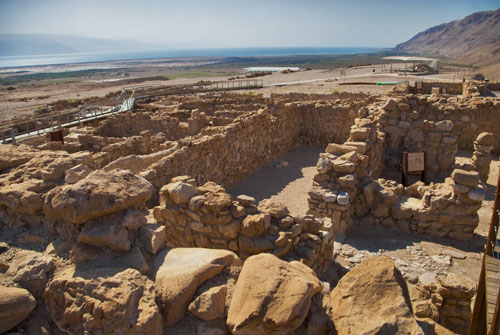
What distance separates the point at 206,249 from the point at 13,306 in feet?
5.66

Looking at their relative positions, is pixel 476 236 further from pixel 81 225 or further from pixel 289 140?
pixel 289 140

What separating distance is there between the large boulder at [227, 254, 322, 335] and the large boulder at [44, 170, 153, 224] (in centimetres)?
145

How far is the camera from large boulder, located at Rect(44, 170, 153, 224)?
3.37 meters

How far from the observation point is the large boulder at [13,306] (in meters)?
2.75

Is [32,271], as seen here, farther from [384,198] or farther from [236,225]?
[384,198]

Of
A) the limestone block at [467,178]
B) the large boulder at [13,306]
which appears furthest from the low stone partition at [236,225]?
the limestone block at [467,178]

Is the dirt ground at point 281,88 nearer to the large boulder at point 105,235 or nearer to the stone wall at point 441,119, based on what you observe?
the stone wall at point 441,119

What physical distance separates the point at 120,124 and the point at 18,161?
11778 mm

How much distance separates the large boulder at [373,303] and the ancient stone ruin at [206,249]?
12mm

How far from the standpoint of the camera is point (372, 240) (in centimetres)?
723

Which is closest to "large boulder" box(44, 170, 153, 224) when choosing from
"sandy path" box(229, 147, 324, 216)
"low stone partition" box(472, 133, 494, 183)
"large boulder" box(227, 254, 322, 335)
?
"large boulder" box(227, 254, 322, 335)

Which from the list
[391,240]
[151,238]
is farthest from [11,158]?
[391,240]

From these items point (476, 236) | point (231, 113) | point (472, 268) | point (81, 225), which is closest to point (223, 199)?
point (81, 225)

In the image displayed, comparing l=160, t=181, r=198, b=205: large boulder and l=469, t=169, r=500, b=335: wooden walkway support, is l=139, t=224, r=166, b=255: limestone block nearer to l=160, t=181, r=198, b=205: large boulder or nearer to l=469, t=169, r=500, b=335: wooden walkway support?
l=160, t=181, r=198, b=205: large boulder
